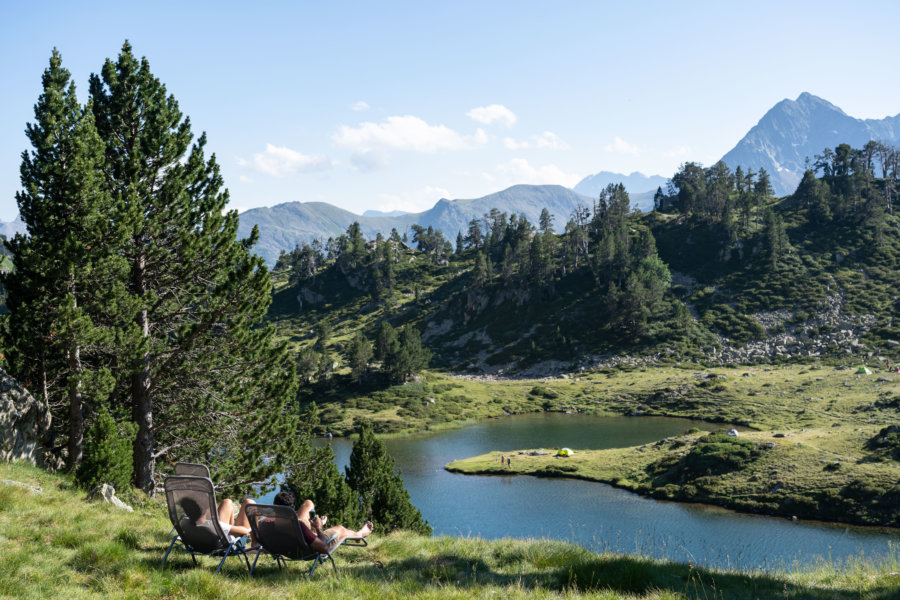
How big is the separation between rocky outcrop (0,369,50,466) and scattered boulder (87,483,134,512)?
3.33 m

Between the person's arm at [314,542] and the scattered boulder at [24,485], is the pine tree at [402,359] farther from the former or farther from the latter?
the person's arm at [314,542]

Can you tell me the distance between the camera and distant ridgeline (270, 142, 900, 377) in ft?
358

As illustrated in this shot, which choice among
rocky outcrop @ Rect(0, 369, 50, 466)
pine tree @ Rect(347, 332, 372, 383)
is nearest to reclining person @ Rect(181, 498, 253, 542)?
rocky outcrop @ Rect(0, 369, 50, 466)

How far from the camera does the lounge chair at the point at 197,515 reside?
7465 mm

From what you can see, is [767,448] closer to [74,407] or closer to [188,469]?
[188,469]

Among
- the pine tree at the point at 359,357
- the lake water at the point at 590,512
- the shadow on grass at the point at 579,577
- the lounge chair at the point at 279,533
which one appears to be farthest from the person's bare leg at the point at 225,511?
the pine tree at the point at 359,357

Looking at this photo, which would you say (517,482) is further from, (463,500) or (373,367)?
(373,367)

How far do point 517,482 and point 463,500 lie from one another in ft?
26.5

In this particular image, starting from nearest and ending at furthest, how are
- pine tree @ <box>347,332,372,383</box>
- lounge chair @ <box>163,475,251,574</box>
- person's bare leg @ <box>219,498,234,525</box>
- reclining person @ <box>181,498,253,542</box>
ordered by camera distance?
lounge chair @ <box>163,475,251,574</box>, reclining person @ <box>181,498,253,542</box>, person's bare leg @ <box>219,498,234,525</box>, pine tree @ <box>347,332,372,383</box>

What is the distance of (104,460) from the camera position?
45.0 ft

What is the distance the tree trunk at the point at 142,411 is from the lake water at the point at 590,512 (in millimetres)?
16873

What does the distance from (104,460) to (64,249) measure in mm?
6322

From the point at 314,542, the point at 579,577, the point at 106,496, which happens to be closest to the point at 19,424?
the point at 106,496

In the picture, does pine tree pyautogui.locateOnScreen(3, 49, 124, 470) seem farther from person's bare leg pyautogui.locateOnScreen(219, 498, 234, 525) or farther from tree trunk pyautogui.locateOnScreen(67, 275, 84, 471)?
person's bare leg pyautogui.locateOnScreen(219, 498, 234, 525)
